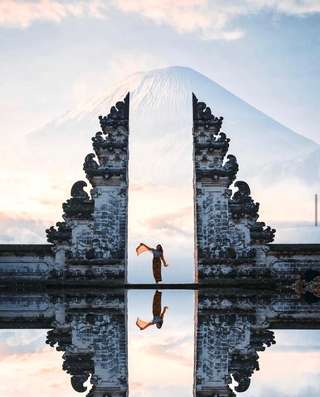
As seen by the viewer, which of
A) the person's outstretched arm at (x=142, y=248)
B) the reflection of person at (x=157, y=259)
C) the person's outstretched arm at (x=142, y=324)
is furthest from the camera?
the reflection of person at (x=157, y=259)

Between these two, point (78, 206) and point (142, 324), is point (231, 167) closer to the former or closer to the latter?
point (78, 206)

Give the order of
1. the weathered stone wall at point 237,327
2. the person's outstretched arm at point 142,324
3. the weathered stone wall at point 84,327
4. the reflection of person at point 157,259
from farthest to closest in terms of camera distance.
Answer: the reflection of person at point 157,259
the person's outstretched arm at point 142,324
the weathered stone wall at point 237,327
the weathered stone wall at point 84,327

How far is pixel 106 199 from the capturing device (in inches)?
851

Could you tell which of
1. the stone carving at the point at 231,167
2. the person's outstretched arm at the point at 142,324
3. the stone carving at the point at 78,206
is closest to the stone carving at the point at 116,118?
the stone carving at the point at 78,206

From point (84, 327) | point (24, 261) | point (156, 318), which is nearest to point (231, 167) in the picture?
point (24, 261)

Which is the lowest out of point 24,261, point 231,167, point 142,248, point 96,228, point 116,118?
point 24,261

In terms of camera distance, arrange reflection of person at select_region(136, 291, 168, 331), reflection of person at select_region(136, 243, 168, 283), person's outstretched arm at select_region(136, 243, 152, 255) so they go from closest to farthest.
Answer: reflection of person at select_region(136, 291, 168, 331) → person's outstretched arm at select_region(136, 243, 152, 255) → reflection of person at select_region(136, 243, 168, 283)

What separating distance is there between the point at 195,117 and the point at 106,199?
11.2 feet

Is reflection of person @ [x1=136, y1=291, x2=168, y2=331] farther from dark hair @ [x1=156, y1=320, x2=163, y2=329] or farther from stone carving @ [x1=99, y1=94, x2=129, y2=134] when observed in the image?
stone carving @ [x1=99, y1=94, x2=129, y2=134]

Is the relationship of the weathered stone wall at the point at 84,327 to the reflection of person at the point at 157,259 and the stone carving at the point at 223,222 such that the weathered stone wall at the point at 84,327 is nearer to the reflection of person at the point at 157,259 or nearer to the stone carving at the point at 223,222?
the reflection of person at the point at 157,259

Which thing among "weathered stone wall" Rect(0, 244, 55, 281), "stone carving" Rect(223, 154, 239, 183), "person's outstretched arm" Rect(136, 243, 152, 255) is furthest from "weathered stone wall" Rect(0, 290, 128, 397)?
"stone carving" Rect(223, 154, 239, 183)

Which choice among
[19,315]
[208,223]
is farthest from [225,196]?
[19,315]

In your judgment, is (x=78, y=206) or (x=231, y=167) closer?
(x=78, y=206)

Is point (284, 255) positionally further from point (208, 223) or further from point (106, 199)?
point (106, 199)
